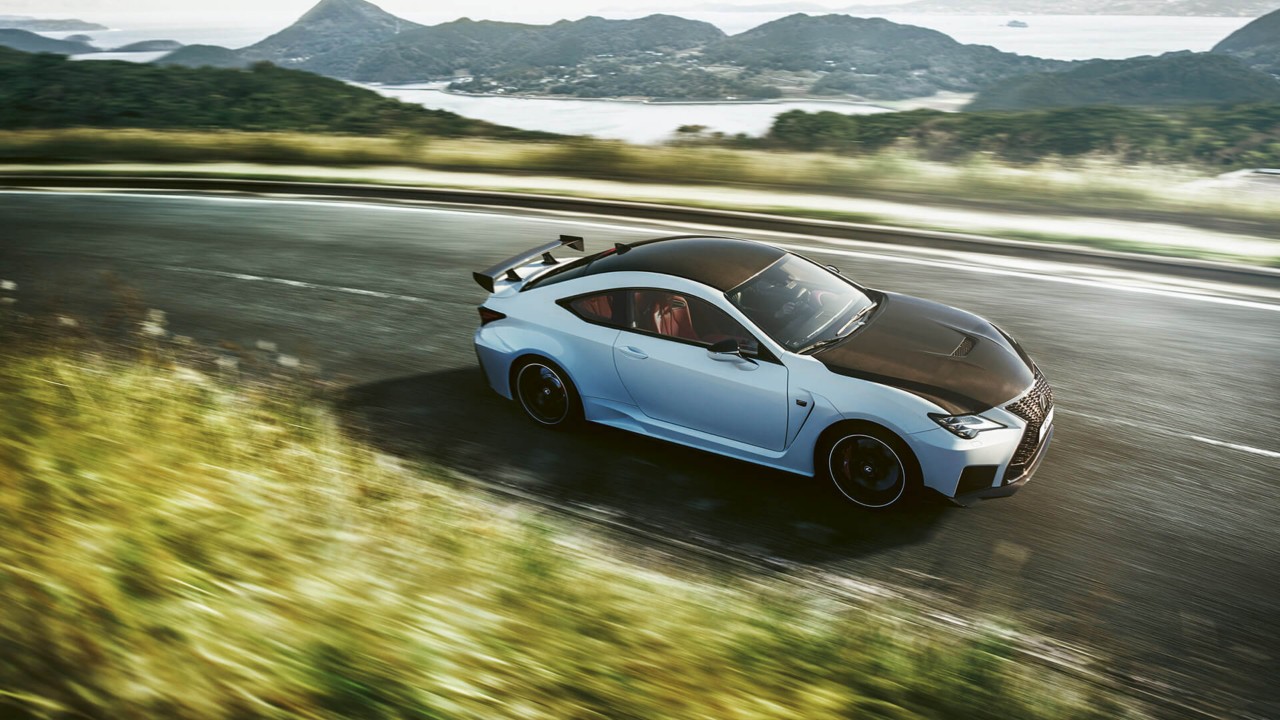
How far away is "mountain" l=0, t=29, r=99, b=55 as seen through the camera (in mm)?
40344

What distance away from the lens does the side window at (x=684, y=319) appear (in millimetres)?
5785

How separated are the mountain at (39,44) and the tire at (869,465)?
146 feet

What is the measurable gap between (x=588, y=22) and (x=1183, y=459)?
158 feet

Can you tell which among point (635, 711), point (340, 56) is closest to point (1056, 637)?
point (635, 711)

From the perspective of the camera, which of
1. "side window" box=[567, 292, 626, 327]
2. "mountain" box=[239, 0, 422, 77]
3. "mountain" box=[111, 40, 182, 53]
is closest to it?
"side window" box=[567, 292, 626, 327]

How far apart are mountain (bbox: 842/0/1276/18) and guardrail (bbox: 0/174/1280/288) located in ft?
133

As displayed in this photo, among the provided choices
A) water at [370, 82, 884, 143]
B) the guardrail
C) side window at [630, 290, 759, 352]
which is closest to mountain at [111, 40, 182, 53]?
water at [370, 82, 884, 143]

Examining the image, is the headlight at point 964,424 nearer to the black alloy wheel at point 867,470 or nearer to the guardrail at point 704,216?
the black alloy wheel at point 867,470

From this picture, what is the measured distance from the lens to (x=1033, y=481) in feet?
19.1

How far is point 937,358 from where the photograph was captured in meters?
5.61

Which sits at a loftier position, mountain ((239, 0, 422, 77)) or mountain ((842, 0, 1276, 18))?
mountain ((842, 0, 1276, 18))

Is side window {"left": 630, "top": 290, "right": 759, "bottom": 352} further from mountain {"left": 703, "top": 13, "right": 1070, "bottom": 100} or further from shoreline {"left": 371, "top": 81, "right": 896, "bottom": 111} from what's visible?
mountain {"left": 703, "top": 13, "right": 1070, "bottom": 100}

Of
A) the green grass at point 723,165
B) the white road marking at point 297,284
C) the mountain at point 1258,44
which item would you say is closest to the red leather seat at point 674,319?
the white road marking at point 297,284

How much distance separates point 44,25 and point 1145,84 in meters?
58.6
